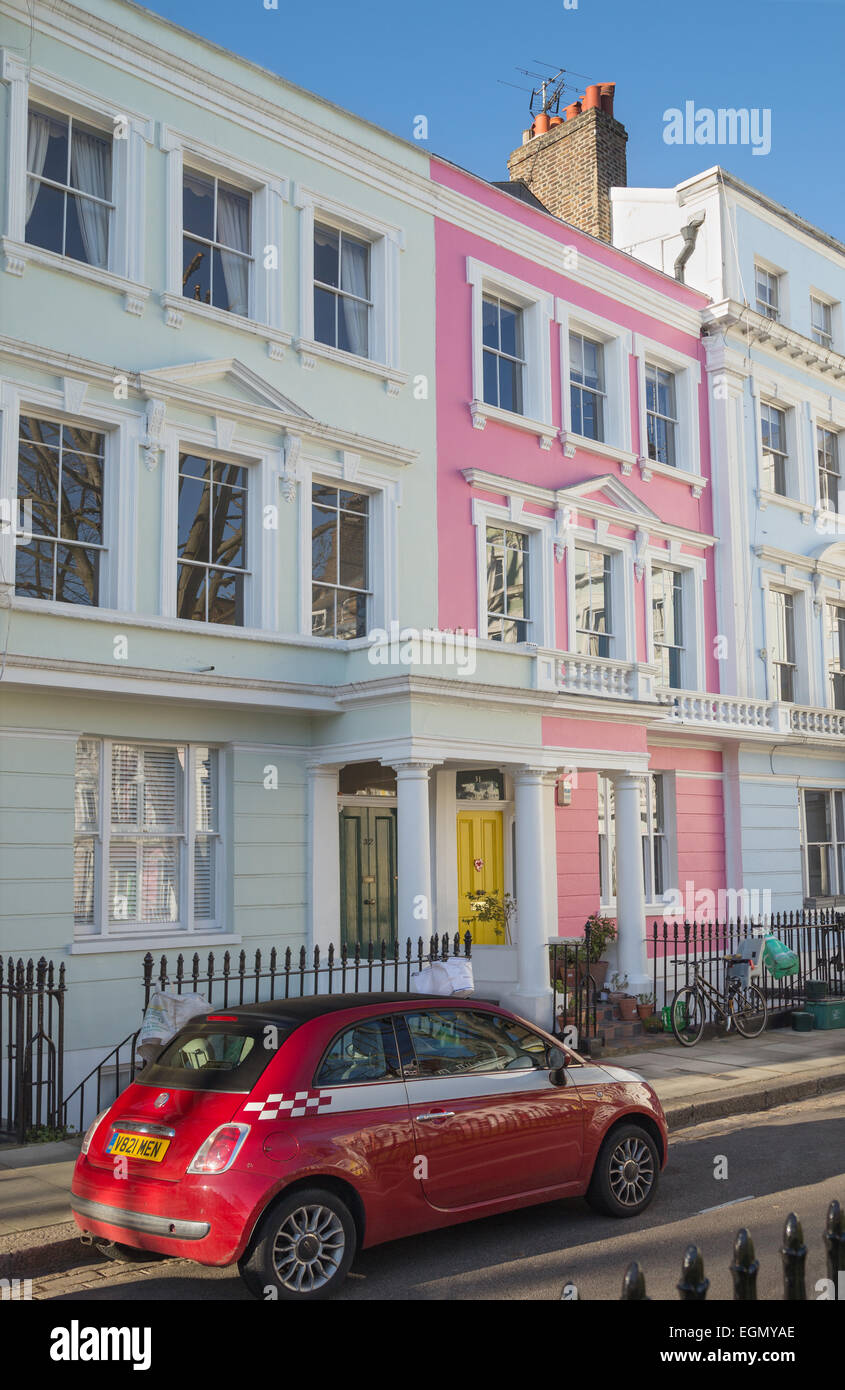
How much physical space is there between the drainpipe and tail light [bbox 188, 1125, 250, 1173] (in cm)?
2003

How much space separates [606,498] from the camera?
19.9 metres

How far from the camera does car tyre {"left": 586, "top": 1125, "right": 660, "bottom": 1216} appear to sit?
8055 millimetres

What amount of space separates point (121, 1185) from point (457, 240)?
1471 centimetres

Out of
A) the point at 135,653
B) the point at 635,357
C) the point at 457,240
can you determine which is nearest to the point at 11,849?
the point at 135,653

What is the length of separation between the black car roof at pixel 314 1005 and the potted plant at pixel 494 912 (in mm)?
9293

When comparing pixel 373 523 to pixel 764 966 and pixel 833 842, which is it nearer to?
pixel 764 966

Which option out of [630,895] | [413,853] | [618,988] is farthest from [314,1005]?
[618,988]

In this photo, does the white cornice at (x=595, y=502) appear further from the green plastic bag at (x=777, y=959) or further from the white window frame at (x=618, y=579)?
the green plastic bag at (x=777, y=959)

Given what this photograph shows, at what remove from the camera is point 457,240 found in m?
18.0

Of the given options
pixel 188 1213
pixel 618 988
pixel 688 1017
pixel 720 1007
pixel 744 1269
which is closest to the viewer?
pixel 744 1269

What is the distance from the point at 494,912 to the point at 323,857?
330cm

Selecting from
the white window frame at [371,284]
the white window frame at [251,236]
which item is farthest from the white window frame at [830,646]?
the white window frame at [251,236]

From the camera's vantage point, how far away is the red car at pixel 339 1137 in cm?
645

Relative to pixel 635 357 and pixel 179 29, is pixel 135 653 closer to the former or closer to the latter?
pixel 179 29
